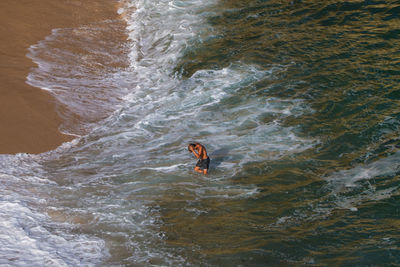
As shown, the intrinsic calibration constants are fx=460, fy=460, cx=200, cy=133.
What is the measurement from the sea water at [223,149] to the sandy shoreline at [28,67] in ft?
0.96

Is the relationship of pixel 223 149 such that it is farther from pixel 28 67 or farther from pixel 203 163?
pixel 28 67

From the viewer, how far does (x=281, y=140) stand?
7574 millimetres

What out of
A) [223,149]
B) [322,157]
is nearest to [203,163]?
[223,149]

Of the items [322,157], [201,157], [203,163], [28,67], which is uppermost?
[28,67]

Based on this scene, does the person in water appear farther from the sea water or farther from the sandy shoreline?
the sandy shoreline

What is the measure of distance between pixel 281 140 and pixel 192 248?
307 centimetres

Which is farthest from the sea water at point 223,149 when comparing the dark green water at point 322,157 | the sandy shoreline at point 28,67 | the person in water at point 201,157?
the sandy shoreline at point 28,67

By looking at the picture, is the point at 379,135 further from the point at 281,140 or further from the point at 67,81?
A: the point at 67,81

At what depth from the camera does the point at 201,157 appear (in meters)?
6.65

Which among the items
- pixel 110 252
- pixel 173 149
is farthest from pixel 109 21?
pixel 110 252

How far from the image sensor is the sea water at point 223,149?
203 inches

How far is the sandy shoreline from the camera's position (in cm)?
789

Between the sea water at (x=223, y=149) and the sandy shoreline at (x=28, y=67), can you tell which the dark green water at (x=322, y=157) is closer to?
the sea water at (x=223, y=149)

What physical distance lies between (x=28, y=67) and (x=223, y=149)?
17.8 feet
